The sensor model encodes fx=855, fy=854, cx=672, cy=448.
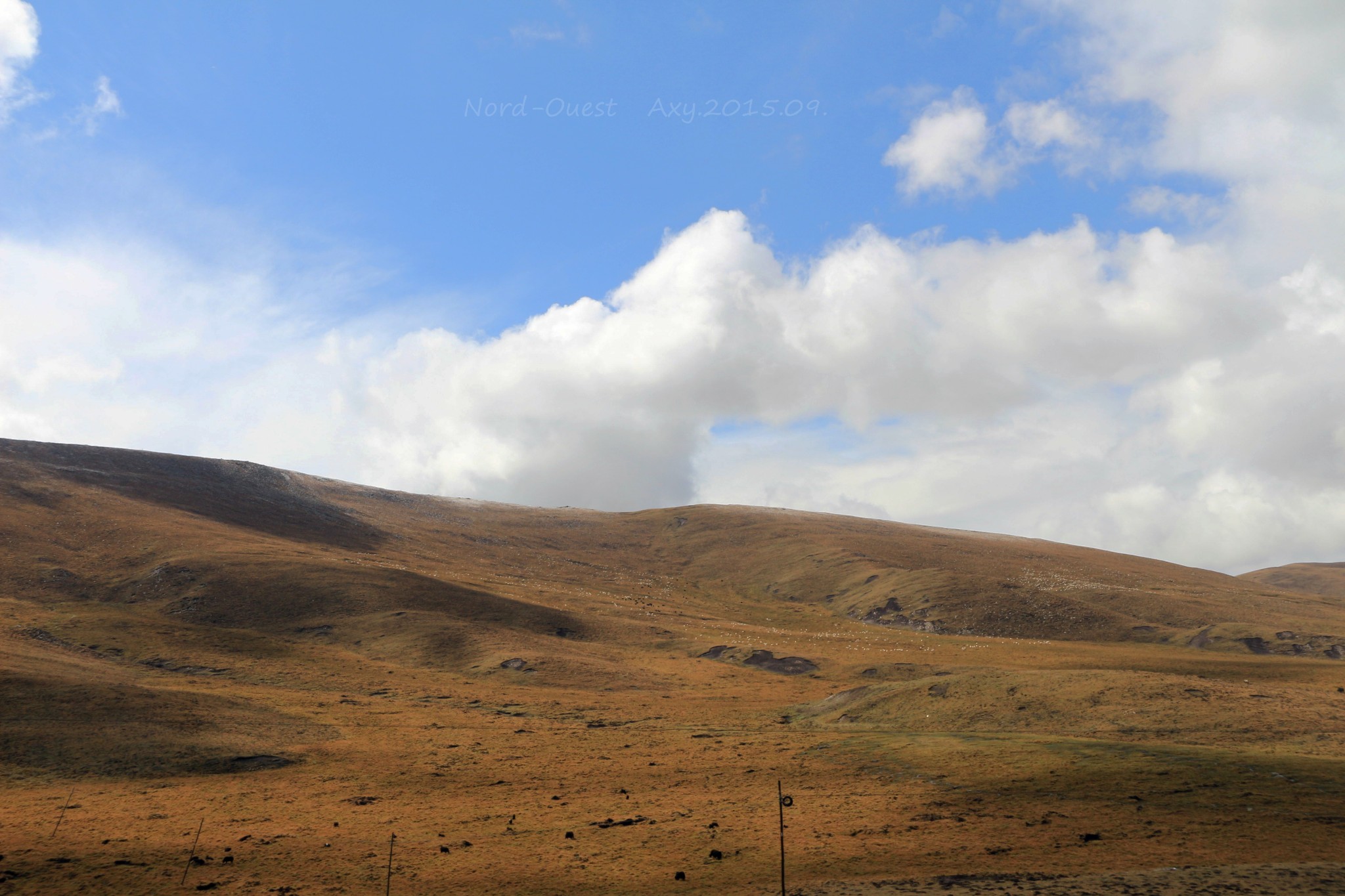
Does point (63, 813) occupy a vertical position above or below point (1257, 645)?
below

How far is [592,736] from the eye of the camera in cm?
4288

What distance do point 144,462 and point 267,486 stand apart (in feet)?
62.1

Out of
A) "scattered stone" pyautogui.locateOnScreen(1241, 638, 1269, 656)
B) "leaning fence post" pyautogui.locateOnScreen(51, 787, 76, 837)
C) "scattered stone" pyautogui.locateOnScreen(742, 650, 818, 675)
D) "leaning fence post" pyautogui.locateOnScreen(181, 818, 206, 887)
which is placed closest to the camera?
"leaning fence post" pyautogui.locateOnScreen(181, 818, 206, 887)

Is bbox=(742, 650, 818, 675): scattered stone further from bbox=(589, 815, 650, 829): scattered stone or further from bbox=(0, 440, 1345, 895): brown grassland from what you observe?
bbox=(589, 815, 650, 829): scattered stone

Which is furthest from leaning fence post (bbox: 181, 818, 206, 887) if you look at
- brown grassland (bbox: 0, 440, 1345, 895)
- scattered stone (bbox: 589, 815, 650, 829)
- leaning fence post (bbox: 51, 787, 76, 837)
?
scattered stone (bbox: 589, 815, 650, 829)

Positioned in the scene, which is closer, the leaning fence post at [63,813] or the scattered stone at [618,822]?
the leaning fence post at [63,813]

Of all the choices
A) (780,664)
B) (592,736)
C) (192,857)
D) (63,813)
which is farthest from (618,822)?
(780,664)

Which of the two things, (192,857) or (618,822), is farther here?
(618,822)

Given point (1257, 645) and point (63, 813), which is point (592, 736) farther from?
point (1257, 645)

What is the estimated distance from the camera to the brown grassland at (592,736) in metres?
22.2

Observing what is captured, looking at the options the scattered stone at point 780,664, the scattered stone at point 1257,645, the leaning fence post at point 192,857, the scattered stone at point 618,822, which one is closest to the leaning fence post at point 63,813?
the leaning fence post at point 192,857

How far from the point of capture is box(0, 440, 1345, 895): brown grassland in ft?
72.9

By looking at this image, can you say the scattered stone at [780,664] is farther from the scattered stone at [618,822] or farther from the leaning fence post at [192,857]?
the leaning fence post at [192,857]

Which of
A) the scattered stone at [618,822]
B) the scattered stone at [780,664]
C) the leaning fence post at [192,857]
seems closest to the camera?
the leaning fence post at [192,857]
